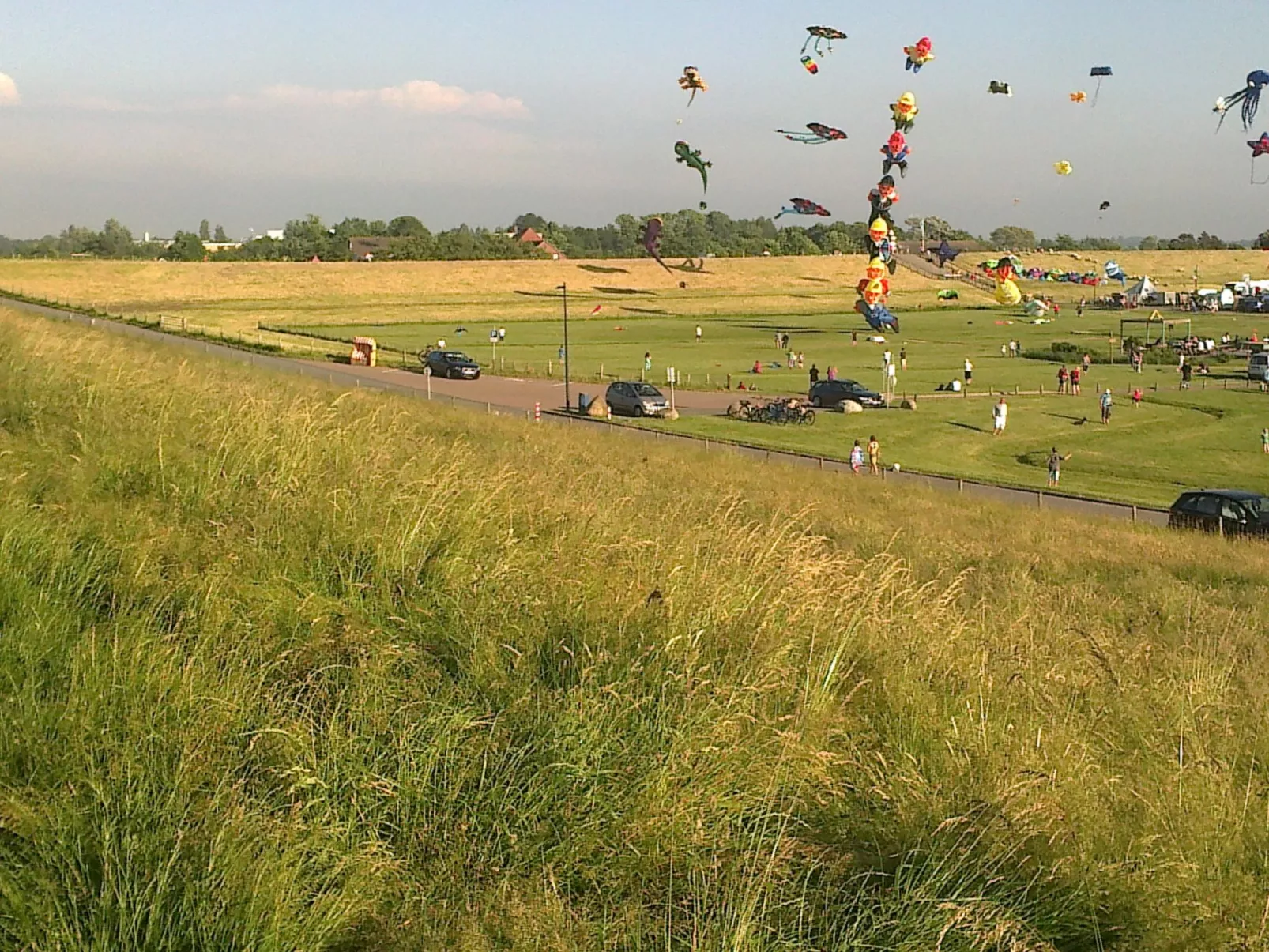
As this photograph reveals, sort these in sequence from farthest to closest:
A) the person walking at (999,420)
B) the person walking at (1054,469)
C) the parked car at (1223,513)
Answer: the person walking at (999,420) < the person walking at (1054,469) < the parked car at (1223,513)

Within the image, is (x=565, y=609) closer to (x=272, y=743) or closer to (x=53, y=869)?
(x=272, y=743)

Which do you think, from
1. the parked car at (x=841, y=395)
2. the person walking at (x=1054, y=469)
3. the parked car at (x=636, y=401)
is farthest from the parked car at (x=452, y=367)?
the person walking at (x=1054, y=469)

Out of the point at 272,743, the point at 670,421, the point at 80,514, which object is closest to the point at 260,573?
the point at 80,514

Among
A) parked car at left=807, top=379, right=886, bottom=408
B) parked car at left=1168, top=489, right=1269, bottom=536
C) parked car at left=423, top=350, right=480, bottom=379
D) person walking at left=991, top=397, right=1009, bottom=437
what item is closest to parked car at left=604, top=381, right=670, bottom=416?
parked car at left=807, top=379, right=886, bottom=408

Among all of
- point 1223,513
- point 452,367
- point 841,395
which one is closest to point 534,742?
point 1223,513

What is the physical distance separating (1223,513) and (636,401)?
23.0 meters

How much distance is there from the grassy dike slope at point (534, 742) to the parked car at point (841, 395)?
38548 millimetres

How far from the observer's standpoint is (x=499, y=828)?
178 inches

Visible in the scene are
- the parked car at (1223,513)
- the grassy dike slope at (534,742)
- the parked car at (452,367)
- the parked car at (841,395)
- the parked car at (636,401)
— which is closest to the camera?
the grassy dike slope at (534,742)

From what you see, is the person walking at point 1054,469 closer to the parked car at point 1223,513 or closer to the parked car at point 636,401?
the parked car at point 1223,513

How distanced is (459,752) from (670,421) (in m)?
37.3

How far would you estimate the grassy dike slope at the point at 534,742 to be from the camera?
13.4ft

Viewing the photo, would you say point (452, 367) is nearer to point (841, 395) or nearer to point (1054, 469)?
point (841, 395)

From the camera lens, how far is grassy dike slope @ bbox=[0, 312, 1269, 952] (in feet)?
13.4
